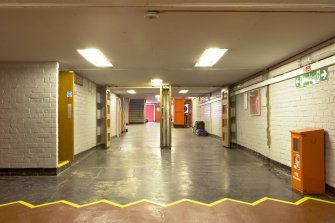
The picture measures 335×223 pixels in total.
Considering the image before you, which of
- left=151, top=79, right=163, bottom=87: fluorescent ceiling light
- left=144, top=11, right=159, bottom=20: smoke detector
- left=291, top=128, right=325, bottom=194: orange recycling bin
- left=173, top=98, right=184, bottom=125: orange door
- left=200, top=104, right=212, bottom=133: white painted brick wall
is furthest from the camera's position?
left=173, top=98, right=184, bottom=125: orange door

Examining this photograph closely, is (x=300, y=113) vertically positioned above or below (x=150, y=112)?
below

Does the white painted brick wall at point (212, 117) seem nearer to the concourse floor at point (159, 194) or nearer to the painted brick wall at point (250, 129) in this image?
the painted brick wall at point (250, 129)

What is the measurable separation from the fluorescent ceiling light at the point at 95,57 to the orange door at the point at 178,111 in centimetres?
1669

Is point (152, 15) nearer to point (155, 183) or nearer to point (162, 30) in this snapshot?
point (162, 30)

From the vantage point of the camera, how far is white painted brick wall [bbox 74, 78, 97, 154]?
7.83 m

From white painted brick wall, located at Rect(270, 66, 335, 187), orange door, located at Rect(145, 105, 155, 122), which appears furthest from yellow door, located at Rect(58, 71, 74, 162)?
orange door, located at Rect(145, 105, 155, 122)

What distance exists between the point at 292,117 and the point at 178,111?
17.9 meters

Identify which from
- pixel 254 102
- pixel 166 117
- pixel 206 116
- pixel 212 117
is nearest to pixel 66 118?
pixel 166 117

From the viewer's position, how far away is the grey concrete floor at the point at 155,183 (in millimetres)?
4344

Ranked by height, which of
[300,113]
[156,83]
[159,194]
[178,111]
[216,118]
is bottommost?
[159,194]

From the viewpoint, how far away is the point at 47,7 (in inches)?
119

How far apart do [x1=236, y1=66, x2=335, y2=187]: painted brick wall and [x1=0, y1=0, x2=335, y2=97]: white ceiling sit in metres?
0.83

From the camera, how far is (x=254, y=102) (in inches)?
324

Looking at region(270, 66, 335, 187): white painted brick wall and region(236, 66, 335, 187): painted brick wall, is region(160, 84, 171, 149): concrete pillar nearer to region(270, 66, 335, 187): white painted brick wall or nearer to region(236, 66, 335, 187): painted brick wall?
region(236, 66, 335, 187): painted brick wall
